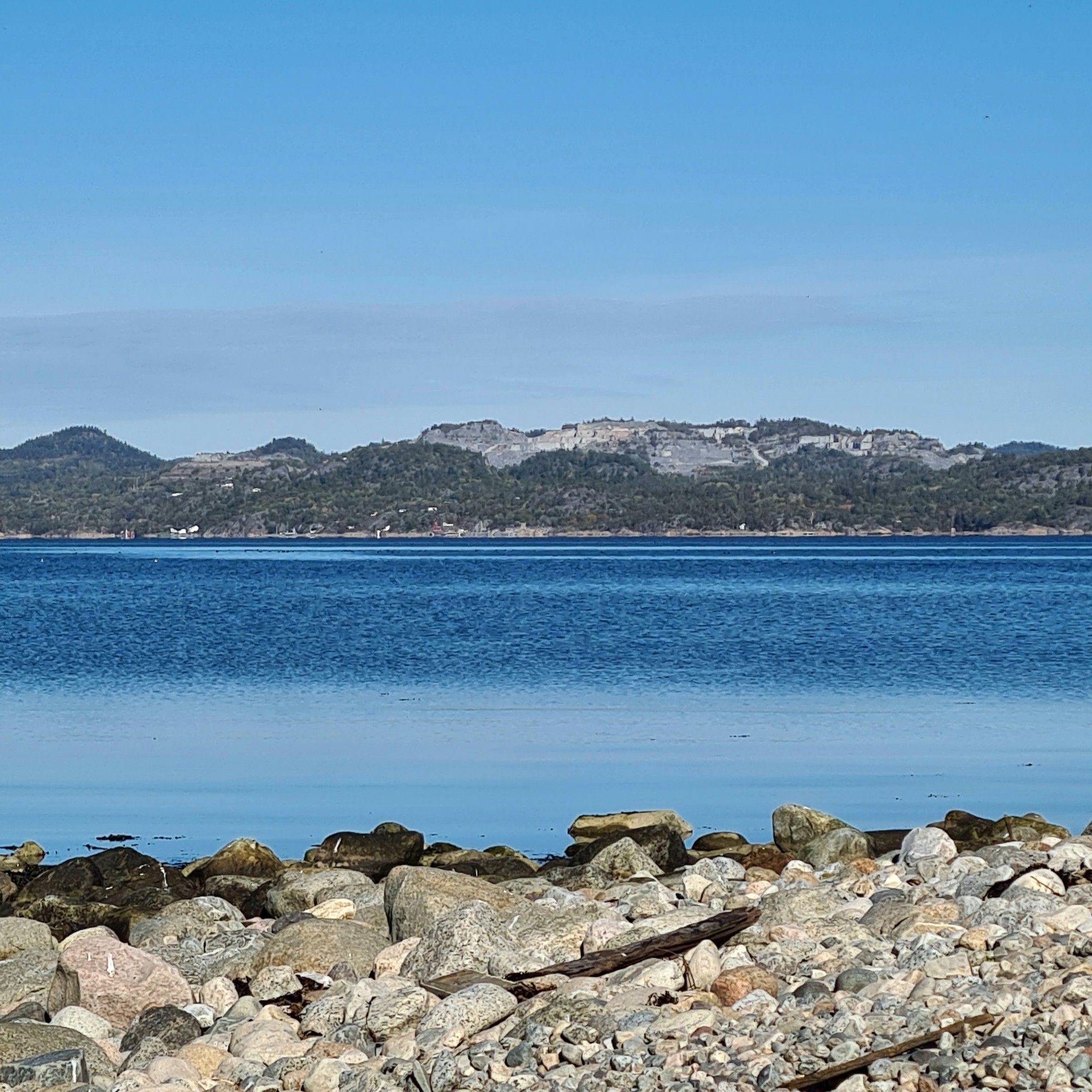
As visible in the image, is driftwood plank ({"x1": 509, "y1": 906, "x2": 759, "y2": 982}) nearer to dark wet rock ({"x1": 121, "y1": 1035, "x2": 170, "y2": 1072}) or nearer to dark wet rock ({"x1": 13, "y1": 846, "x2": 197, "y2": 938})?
dark wet rock ({"x1": 121, "y1": 1035, "x2": 170, "y2": 1072})

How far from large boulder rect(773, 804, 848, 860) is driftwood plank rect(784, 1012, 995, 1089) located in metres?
8.81

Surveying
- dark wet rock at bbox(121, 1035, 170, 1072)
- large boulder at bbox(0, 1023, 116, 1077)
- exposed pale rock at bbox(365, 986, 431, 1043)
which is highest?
exposed pale rock at bbox(365, 986, 431, 1043)

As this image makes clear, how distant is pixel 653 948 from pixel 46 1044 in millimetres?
3223

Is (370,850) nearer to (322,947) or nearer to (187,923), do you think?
(187,923)

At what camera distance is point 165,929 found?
1187 centimetres

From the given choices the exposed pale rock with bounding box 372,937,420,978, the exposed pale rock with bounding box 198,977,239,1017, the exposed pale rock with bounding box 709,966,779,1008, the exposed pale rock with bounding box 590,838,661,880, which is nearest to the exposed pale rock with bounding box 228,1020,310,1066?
the exposed pale rock with bounding box 198,977,239,1017

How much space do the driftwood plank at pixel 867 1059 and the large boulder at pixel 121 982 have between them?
4.23 m

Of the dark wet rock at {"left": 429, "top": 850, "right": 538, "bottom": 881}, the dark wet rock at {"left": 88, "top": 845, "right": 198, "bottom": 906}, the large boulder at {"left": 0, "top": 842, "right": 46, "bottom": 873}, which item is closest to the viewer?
the dark wet rock at {"left": 88, "top": 845, "right": 198, "bottom": 906}

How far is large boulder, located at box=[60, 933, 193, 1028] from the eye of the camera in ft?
30.8

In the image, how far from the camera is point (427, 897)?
10.6 metres

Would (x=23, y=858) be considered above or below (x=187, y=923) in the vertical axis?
below

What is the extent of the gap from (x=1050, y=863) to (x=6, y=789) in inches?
584

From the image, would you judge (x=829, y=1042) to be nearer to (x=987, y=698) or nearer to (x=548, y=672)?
(x=987, y=698)

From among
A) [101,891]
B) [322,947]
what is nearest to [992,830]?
[322,947]
